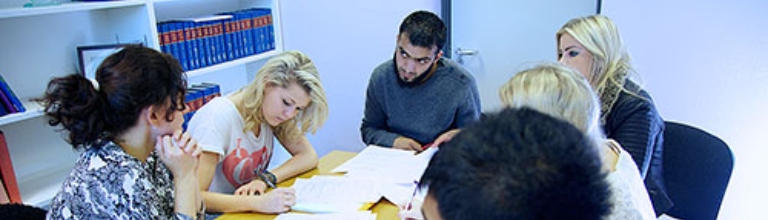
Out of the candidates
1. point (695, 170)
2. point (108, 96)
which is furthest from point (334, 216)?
point (695, 170)

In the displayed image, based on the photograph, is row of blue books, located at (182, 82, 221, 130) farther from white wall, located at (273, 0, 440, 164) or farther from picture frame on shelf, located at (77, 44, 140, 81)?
white wall, located at (273, 0, 440, 164)

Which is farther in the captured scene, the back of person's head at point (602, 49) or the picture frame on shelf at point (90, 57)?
the picture frame on shelf at point (90, 57)

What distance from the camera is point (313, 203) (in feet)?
5.25

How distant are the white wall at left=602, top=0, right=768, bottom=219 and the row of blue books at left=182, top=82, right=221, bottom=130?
6.70 feet

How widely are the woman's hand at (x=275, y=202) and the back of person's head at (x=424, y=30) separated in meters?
0.82

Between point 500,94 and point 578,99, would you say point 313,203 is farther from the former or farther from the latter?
point 578,99

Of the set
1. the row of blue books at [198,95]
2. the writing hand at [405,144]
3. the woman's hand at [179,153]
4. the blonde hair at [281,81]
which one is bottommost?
the writing hand at [405,144]

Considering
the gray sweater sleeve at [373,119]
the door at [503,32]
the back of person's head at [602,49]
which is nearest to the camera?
the back of person's head at [602,49]

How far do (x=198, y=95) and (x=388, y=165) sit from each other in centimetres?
117

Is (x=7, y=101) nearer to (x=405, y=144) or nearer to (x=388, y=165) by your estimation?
(x=388, y=165)

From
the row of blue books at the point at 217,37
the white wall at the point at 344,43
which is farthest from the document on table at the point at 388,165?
the white wall at the point at 344,43

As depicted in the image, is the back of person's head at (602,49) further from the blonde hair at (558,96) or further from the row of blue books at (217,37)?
the row of blue books at (217,37)

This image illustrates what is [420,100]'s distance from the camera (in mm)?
2289

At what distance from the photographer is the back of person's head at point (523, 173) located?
56cm
